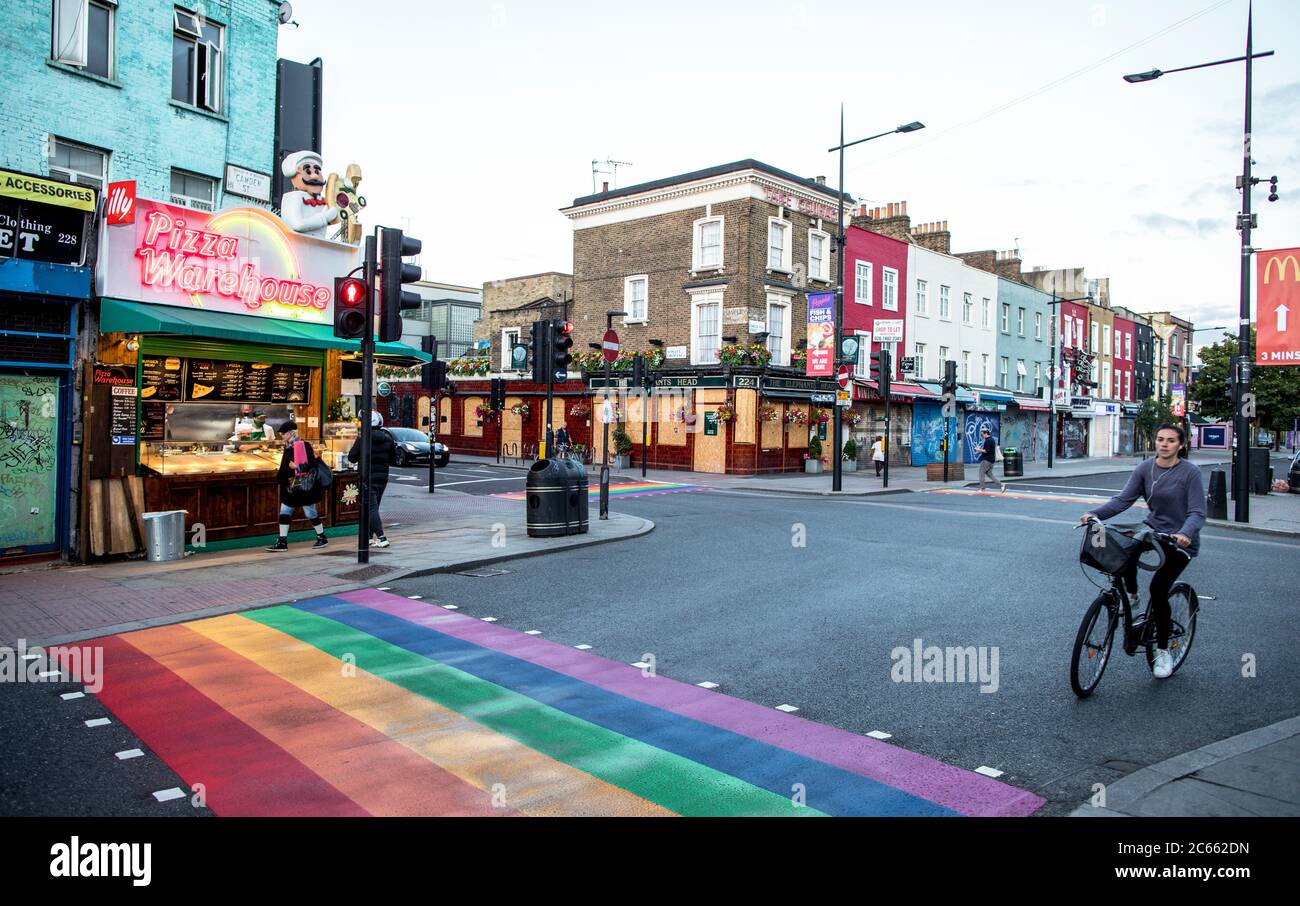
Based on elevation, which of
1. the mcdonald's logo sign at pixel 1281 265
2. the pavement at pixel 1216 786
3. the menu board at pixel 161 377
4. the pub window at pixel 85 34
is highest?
the pub window at pixel 85 34

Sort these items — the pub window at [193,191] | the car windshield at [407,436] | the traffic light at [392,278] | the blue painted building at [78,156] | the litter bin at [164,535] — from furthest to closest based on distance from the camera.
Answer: the car windshield at [407,436], the pub window at [193,191], the litter bin at [164,535], the traffic light at [392,278], the blue painted building at [78,156]

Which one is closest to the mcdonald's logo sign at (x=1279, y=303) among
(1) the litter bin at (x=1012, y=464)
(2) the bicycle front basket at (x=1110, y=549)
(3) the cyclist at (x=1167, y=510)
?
(3) the cyclist at (x=1167, y=510)

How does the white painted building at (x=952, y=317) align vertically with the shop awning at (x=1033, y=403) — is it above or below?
above

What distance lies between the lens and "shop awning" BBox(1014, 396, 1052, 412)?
4656 centimetres

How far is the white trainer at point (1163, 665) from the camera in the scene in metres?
6.42

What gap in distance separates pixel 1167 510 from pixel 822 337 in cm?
2115

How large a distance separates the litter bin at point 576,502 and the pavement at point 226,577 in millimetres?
228

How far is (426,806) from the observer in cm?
428

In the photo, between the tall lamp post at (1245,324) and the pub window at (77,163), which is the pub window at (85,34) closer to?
the pub window at (77,163)

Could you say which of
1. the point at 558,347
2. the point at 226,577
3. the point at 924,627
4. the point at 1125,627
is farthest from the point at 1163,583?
the point at 558,347

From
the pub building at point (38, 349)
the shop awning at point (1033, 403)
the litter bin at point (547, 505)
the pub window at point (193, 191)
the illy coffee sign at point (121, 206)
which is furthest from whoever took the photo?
the shop awning at point (1033, 403)

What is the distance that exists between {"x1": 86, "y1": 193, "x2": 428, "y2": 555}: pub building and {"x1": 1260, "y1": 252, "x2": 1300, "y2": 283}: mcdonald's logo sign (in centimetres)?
1688

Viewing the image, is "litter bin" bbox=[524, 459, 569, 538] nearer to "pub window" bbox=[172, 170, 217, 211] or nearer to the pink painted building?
"pub window" bbox=[172, 170, 217, 211]

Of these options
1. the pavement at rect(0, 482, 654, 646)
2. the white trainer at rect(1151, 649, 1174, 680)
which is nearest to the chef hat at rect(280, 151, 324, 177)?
the pavement at rect(0, 482, 654, 646)
